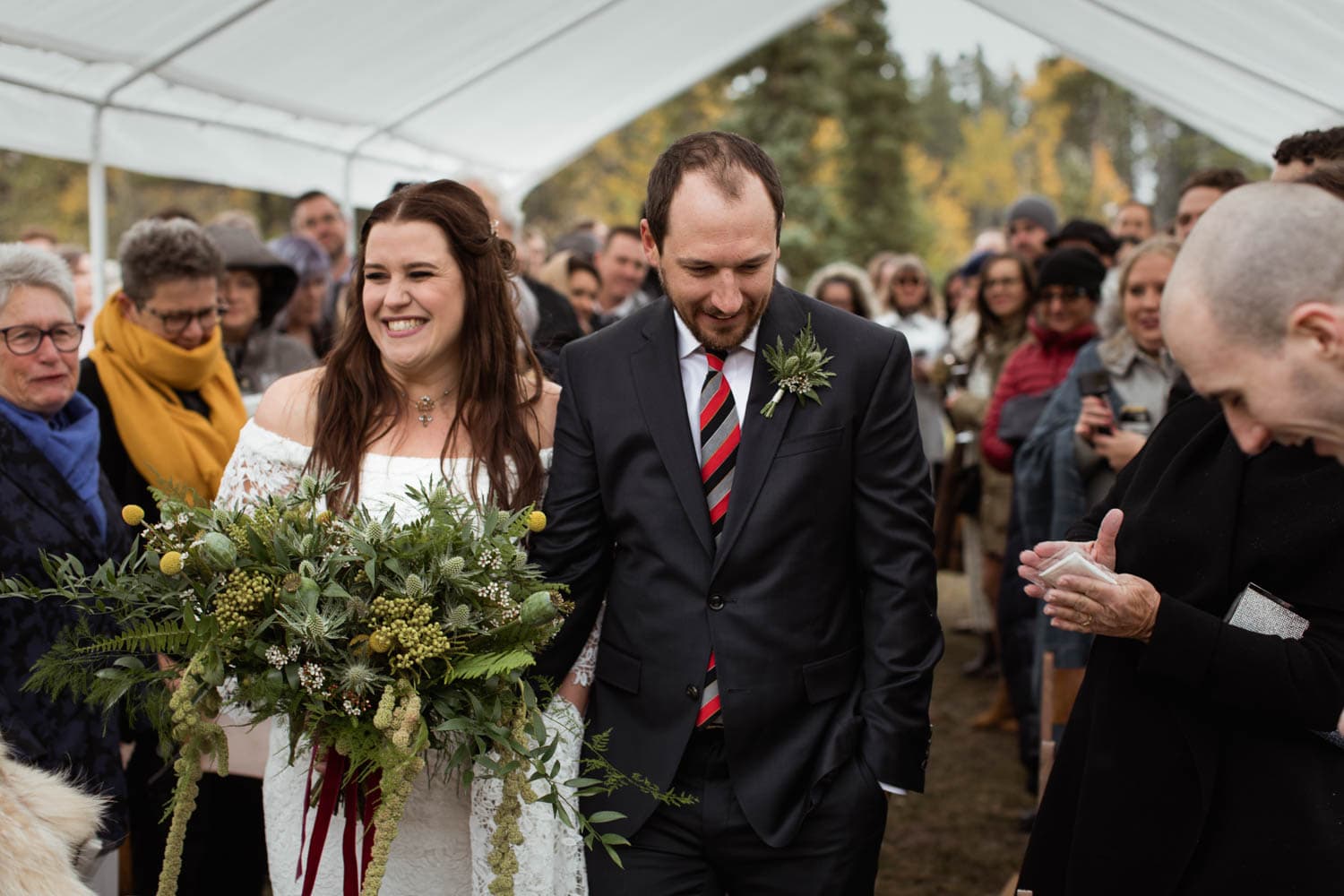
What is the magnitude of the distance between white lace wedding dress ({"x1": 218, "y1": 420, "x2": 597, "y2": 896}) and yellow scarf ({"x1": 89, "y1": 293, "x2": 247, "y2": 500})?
1.17 m

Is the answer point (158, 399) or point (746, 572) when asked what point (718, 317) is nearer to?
point (746, 572)

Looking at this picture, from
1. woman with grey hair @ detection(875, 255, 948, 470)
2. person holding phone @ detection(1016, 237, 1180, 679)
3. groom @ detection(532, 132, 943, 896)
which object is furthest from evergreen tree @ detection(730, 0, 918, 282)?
groom @ detection(532, 132, 943, 896)

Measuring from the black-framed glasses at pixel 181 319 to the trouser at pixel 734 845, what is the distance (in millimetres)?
2529

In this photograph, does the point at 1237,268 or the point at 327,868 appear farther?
the point at 327,868

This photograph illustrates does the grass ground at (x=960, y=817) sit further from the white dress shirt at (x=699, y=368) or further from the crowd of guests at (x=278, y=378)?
the white dress shirt at (x=699, y=368)

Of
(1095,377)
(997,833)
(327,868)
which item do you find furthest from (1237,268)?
(997,833)

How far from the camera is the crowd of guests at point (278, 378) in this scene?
131 inches

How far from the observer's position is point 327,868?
10.3ft

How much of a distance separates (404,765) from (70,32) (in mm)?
5177

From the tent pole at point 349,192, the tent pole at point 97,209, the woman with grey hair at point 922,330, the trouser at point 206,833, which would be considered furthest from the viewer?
the tent pole at point 349,192

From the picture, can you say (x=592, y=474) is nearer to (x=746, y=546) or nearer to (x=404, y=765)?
(x=746, y=546)

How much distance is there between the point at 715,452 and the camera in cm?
292

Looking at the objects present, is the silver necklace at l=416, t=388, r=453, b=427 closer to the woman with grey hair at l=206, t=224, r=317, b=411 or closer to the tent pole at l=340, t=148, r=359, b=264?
the woman with grey hair at l=206, t=224, r=317, b=411

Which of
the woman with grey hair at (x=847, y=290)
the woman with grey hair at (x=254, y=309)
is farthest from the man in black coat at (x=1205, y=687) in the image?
the woman with grey hair at (x=847, y=290)
